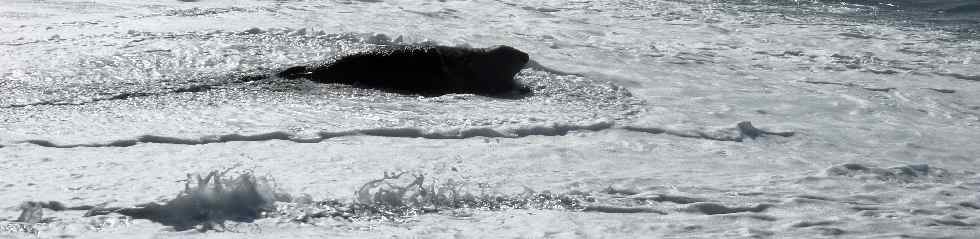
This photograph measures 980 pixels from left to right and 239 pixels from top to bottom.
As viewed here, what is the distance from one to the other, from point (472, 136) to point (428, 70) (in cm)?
117

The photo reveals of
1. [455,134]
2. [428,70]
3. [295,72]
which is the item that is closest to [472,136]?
[455,134]

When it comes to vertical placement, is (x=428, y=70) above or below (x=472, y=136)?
above

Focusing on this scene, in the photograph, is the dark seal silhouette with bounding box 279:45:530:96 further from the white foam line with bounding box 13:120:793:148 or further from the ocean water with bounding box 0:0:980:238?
the white foam line with bounding box 13:120:793:148

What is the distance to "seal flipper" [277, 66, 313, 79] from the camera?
5684 mm

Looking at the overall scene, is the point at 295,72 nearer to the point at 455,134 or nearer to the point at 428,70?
the point at 428,70

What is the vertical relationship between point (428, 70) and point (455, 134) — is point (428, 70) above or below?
above

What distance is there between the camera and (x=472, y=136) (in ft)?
15.3

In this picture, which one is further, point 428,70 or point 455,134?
point 428,70

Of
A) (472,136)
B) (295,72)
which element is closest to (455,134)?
(472,136)

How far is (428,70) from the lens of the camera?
5.74 meters

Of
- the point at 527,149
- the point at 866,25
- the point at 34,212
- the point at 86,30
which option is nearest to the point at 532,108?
the point at 527,149

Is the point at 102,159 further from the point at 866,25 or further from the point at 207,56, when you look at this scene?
the point at 866,25

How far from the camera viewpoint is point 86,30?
696 centimetres

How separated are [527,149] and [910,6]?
7.69 metres
